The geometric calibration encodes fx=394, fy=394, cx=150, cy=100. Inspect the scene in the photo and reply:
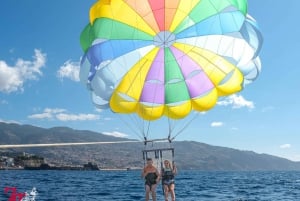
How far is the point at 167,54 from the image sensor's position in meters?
15.7

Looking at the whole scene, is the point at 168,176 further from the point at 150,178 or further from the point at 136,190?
the point at 136,190

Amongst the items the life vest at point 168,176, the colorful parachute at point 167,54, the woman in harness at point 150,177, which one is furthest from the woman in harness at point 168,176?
the colorful parachute at point 167,54

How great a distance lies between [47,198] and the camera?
29.5 m

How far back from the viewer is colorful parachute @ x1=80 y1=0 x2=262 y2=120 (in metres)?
14.8

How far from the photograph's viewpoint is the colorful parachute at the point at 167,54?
14.8m

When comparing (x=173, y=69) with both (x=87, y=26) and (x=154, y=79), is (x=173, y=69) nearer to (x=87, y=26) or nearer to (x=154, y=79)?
(x=154, y=79)

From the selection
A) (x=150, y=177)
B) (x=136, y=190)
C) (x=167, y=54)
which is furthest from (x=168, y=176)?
(x=136, y=190)

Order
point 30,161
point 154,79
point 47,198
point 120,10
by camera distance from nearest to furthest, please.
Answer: point 120,10, point 154,79, point 47,198, point 30,161

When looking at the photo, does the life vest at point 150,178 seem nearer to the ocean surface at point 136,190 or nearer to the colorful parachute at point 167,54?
the colorful parachute at point 167,54

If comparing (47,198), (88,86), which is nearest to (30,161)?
(47,198)

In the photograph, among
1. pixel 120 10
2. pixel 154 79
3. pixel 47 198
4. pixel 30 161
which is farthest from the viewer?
pixel 30 161

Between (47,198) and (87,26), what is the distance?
18.4 metres

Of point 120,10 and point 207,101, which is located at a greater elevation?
point 120,10

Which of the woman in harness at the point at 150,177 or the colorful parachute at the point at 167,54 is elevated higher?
the colorful parachute at the point at 167,54
